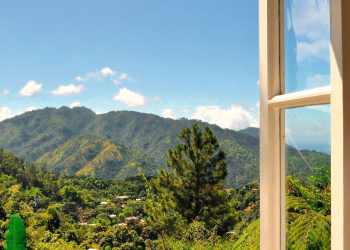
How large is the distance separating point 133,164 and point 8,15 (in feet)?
6.68

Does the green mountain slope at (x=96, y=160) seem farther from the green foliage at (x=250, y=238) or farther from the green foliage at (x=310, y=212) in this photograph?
the green foliage at (x=310, y=212)

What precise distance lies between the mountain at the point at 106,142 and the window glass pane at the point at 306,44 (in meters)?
2.52

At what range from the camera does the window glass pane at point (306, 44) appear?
799mm

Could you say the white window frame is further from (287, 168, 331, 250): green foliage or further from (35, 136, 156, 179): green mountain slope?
(35, 136, 156, 179): green mountain slope

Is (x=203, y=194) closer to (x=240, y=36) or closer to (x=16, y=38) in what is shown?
(x=240, y=36)

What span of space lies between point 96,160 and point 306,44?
307 cm

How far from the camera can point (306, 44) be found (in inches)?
35.4

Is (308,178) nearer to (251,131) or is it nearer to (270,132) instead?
(270,132)

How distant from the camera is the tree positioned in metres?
3.32

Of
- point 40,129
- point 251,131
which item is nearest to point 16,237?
point 40,129

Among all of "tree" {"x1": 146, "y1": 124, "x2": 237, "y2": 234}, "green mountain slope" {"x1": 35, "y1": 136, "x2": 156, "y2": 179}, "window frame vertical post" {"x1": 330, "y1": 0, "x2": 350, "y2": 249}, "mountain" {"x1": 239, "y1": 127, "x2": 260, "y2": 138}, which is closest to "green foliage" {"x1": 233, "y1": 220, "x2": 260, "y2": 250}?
"tree" {"x1": 146, "y1": 124, "x2": 237, "y2": 234}

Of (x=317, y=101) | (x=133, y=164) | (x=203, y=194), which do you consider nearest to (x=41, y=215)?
(x=133, y=164)

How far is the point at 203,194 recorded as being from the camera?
3359 millimetres

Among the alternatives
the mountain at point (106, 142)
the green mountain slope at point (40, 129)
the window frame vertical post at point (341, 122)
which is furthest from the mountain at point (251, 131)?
the window frame vertical post at point (341, 122)
